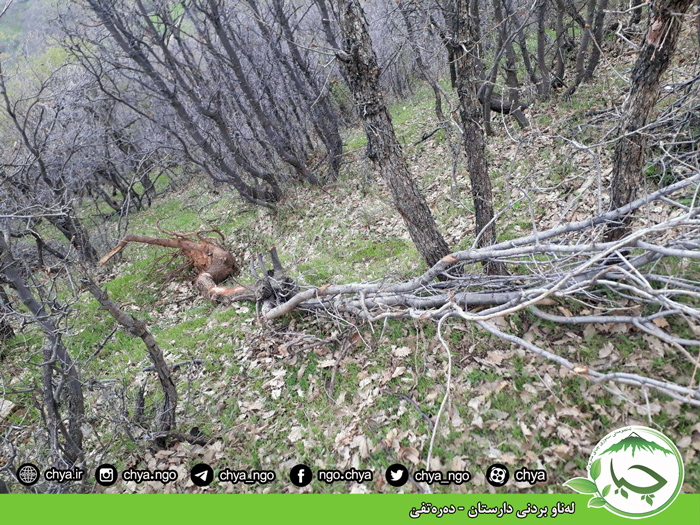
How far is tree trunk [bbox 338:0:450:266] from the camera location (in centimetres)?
407

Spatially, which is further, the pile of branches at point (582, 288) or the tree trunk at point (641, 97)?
the tree trunk at point (641, 97)

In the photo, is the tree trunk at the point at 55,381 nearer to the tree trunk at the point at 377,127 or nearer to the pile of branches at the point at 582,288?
the pile of branches at the point at 582,288

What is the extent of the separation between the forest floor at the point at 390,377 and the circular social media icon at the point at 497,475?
67 millimetres

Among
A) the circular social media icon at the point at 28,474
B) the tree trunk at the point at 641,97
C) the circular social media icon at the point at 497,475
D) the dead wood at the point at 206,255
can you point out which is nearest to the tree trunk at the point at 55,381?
the circular social media icon at the point at 28,474

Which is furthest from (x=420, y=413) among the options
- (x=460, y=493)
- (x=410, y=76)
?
(x=410, y=76)

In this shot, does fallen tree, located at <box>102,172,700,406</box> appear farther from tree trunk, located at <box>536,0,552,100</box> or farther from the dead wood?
tree trunk, located at <box>536,0,552,100</box>

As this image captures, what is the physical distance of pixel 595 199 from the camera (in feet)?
17.1

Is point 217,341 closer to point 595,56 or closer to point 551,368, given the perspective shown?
point 551,368

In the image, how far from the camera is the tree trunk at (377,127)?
4066mm

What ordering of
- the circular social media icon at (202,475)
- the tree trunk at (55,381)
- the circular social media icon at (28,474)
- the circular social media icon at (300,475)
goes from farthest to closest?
the circular social media icon at (202,475), the circular social media icon at (300,475), the tree trunk at (55,381), the circular social media icon at (28,474)

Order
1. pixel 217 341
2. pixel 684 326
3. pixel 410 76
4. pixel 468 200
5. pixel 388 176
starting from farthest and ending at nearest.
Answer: pixel 410 76 → pixel 468 200 → pixel 217 341 → pixel 388 176 → pixel 684 326

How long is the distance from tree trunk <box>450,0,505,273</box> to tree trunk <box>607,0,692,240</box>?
1.26m

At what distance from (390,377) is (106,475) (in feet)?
10.0

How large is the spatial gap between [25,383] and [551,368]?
7.65 m
